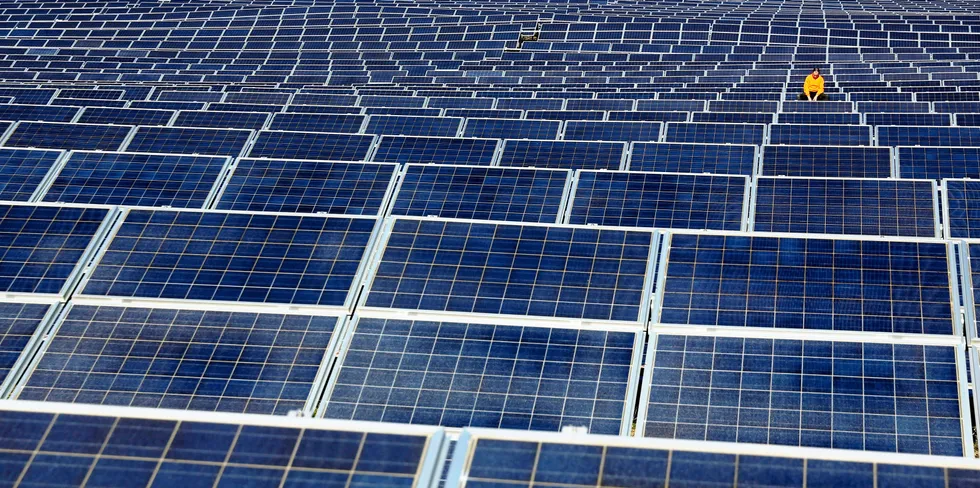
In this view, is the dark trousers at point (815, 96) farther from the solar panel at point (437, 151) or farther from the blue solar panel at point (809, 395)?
the blue solar panel at point (809, 395)

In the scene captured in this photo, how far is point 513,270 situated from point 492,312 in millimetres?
1084

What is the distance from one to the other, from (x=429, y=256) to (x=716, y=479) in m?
7.62

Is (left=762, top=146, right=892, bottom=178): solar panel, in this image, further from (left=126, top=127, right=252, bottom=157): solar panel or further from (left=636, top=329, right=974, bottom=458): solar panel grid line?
(left=126, top=127, right=252, bottom=157): solar panel

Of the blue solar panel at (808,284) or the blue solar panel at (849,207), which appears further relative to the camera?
the blue solar panel at (849,207)

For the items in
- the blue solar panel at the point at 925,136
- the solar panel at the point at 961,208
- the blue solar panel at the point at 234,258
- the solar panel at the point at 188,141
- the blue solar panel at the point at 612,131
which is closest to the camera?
the blue solar panel at the point at 234,258

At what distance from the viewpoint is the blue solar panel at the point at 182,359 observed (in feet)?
41.4

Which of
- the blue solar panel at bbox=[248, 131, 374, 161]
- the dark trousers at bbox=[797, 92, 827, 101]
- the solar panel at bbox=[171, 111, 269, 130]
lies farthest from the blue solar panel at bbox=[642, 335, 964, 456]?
the dark trousers at bbox=[797, 92, 827, 101]

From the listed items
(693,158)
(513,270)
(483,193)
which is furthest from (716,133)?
(513,270)

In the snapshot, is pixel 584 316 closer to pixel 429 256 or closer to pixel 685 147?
pixel 429 256

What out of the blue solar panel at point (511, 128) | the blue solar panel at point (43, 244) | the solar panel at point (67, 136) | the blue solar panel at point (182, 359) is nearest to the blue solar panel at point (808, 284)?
the blue solar panel at point (182, 359)

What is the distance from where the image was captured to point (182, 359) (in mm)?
13172

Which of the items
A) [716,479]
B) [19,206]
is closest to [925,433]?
[716,479]

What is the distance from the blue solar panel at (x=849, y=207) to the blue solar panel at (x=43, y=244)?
12.3 metres

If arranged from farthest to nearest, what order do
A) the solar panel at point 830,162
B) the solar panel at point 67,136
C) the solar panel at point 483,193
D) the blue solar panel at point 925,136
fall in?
the solar panel at point 67,136 → the blue solar panel at point 925,136 → the solar panel at point 830,162 → the solar panel at point 483,193
